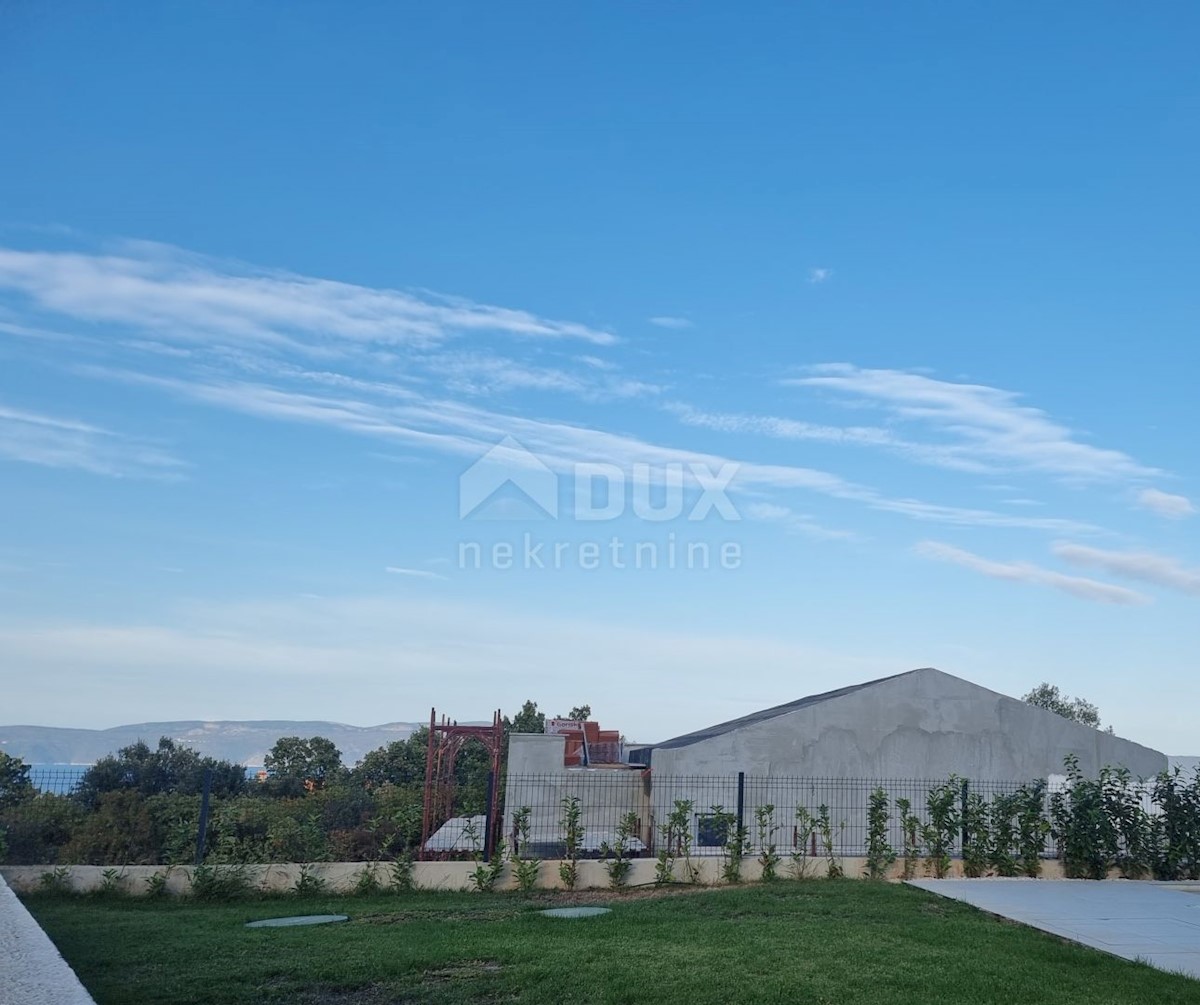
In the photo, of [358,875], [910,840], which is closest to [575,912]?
[358,875]

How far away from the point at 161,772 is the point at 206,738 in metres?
67.1

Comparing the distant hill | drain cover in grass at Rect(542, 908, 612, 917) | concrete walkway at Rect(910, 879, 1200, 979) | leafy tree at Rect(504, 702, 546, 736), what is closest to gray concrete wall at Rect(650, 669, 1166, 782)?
concrete walkway at Rect(910, 879, 1200, 979)

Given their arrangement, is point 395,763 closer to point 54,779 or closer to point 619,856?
point 54,779

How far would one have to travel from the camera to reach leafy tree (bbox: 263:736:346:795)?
54.2 m

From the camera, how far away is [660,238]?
761 inches

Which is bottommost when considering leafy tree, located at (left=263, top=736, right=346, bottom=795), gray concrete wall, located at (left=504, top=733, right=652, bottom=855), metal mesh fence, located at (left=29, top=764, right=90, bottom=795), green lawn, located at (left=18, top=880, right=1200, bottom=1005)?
leafy tree, located at (left=263, top=736, right=346, bottom=795)

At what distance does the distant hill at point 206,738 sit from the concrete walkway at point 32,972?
63.1 meters

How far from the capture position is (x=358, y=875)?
42.6 feet

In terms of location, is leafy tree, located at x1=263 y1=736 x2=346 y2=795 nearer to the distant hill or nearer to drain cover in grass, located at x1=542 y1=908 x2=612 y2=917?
the distant hill

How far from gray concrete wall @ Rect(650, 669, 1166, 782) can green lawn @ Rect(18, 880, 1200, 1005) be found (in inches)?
566

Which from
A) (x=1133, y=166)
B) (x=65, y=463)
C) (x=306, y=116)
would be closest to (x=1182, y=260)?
(x=1133, y=166)

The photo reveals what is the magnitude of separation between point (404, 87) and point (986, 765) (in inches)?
871

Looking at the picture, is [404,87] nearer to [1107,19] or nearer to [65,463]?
[65,463]

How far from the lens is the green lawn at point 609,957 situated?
282 inches
